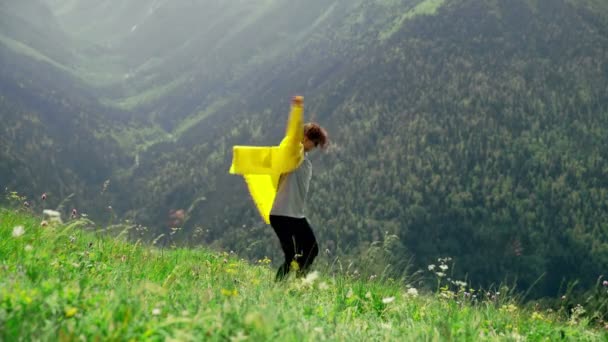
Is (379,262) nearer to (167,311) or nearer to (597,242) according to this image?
(167,311)

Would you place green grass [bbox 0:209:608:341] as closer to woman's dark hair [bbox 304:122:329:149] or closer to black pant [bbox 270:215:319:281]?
black pant [bbox 270:215:319:281]

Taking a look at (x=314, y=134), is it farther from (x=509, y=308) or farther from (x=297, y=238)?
(x=509, y=308)

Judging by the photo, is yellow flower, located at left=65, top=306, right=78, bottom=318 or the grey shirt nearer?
yellow flower, located at left=65, top=306, right=78, bottom=318

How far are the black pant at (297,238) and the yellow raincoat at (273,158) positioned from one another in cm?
28

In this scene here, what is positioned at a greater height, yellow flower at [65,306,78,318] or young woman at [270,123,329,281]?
yellow flower at [65,306,78,318]

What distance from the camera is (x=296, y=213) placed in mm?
7734

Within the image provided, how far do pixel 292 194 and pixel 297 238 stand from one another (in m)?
0.58

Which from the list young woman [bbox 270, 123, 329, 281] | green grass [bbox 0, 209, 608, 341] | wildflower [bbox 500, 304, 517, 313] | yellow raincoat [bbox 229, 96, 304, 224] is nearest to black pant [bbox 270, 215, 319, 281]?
young woman [bbox 270, 123, 329, 281]

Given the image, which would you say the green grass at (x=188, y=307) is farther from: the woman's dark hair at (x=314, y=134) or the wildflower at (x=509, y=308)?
the woman's dark hair at (x=314, y=134)

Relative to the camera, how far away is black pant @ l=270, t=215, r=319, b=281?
753 cm

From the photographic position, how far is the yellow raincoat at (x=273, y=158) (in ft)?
25.6

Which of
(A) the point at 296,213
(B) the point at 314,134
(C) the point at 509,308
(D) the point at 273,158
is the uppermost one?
(B) the point at 314,134

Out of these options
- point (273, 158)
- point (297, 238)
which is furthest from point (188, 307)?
point (273, 158)

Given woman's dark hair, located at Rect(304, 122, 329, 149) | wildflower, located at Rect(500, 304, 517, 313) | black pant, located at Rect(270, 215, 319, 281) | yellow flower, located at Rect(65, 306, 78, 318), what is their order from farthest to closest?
woman's dark hair, located at Rect(304, 122, 329, 149)
black pant, located at Rect(270, 215, 319, 281)
wildflower, located at Rect(500, 304, 517, 313)
yellow flower, located at Rect(65, 306, 78, 318)
